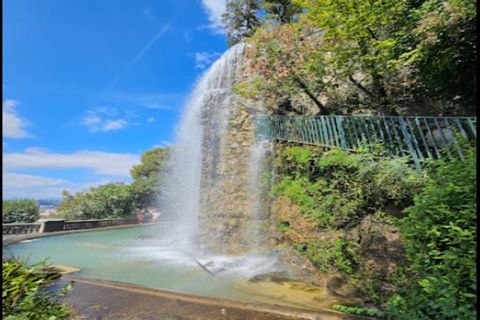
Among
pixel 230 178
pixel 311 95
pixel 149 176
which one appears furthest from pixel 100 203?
pixel 311 95

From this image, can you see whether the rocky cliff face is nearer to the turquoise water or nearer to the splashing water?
the splashing water

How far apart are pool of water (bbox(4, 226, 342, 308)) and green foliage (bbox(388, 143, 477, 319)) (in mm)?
1840

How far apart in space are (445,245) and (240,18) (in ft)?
71.6

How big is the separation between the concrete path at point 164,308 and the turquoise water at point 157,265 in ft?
3.03

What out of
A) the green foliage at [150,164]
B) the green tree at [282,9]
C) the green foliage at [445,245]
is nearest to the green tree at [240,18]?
the green tree at [282,9]

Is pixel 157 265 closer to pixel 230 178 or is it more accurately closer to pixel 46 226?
pixel 230 178

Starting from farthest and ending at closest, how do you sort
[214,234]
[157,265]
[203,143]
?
[203,143], [214,234], [157,265]

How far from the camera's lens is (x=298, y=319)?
3.20 meters

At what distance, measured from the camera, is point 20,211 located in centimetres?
1516

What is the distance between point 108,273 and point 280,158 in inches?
235

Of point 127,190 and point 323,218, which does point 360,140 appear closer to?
point 323,218

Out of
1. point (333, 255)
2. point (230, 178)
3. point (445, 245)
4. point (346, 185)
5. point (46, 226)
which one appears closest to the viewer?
point (445, 245)

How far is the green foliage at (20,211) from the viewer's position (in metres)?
14.9

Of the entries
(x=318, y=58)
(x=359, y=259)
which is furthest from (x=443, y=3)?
(x=359, y=259)
